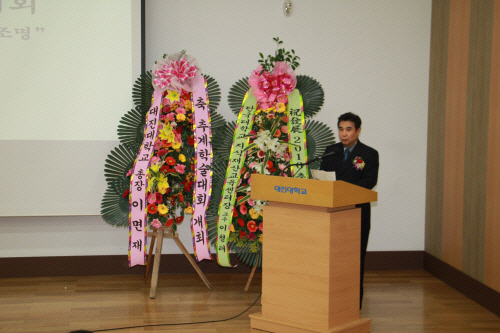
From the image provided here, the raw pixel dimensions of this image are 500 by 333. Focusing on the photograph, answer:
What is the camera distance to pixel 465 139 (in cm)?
450

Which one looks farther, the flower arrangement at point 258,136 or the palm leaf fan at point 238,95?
the palm leaf fan at point 238,95

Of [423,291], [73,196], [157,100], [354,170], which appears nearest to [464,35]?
[354,170]

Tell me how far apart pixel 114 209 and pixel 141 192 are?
36cm

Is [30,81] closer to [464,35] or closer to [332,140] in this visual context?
[332,140]

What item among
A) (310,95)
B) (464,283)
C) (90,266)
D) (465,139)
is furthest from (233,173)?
(464,283)

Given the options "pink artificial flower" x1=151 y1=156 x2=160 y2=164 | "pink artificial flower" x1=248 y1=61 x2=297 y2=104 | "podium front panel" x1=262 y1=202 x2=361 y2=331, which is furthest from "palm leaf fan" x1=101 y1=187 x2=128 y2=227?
"podium front panel" x1=262 y1=202 x2=361 y2=331

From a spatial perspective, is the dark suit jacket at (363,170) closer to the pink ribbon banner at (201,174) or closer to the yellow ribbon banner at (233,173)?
the yellow ribbon banner at (233,173)

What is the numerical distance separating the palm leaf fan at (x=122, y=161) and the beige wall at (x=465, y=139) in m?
2.61

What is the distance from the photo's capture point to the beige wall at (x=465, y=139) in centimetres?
407

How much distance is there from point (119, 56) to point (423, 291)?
314 cm

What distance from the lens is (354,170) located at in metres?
3.78

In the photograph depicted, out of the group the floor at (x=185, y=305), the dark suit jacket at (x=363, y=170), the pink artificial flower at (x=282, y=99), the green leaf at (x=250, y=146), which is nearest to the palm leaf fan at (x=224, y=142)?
the green leaf at (x=250, y=146)

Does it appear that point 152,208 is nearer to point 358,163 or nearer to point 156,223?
point 156,223

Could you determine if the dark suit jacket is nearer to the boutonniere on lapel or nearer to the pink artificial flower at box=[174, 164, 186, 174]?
the boutonniere on lapel
